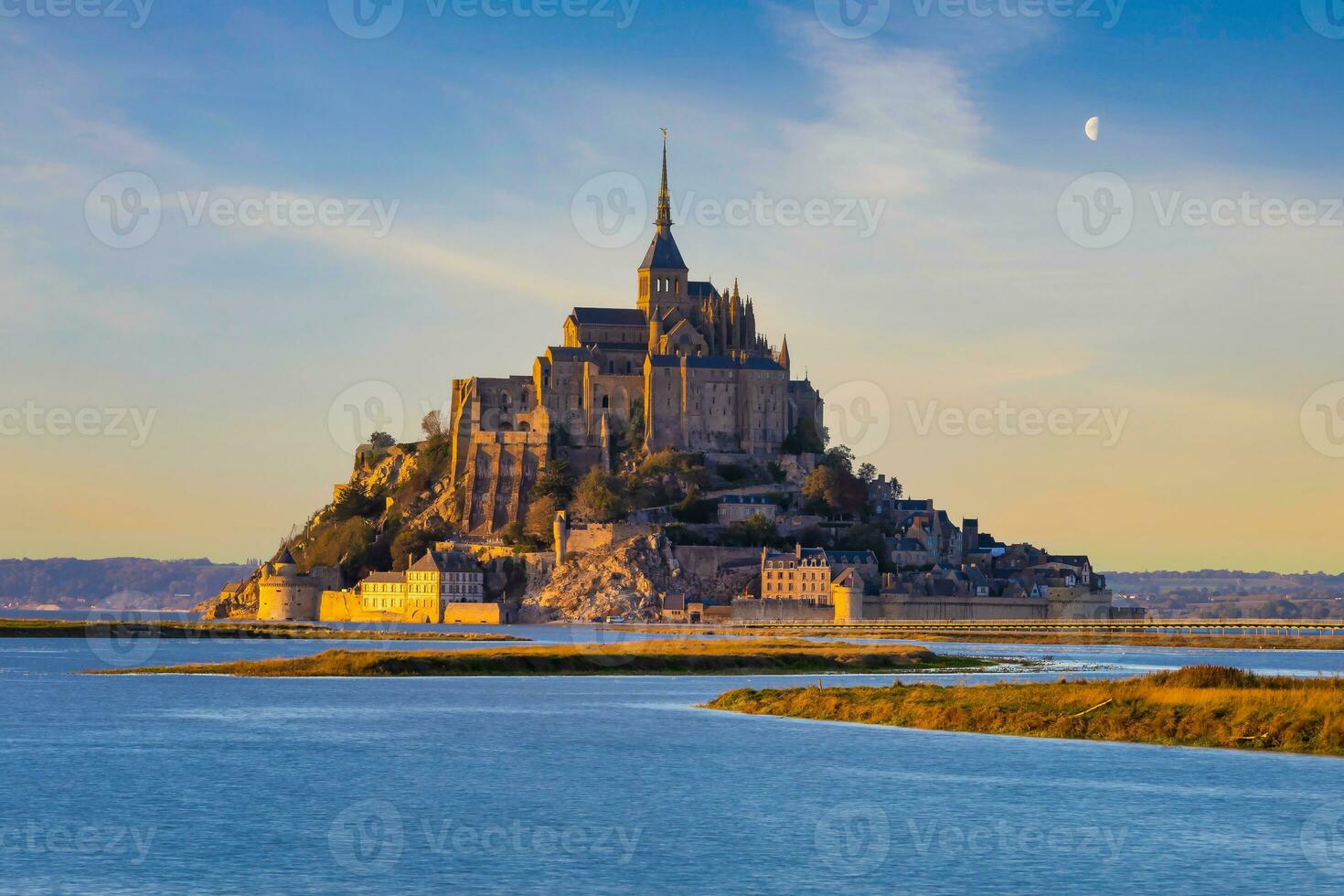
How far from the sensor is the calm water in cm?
2794

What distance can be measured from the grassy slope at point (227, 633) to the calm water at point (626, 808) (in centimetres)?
5877

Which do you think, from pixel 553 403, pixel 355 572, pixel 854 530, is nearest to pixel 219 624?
pixel 355 572

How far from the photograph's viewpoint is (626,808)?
35000mm

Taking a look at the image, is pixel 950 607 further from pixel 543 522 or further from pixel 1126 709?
pixel 1126 709

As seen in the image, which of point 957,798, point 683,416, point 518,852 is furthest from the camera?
point 683,416

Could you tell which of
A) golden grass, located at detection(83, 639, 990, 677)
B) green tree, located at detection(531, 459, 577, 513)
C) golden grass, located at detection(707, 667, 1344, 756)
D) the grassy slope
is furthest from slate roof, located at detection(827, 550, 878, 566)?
golden grass, located at detection(707, 667, 1344, 756)

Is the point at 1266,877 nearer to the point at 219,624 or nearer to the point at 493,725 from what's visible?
the point at 493,725

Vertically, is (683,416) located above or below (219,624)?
above

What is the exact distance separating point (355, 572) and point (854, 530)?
136 ft

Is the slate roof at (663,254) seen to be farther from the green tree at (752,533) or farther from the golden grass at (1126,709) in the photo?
the golden grass at (1126,709)

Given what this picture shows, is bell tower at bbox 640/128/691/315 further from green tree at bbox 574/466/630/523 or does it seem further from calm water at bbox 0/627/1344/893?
calm water at bbox 0/627/1344/893

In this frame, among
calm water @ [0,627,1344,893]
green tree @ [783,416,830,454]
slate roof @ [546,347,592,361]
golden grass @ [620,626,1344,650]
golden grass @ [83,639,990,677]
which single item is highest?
slate roof @ [546,347,592,361]

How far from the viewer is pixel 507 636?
113 m

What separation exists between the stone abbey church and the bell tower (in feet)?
18.7
